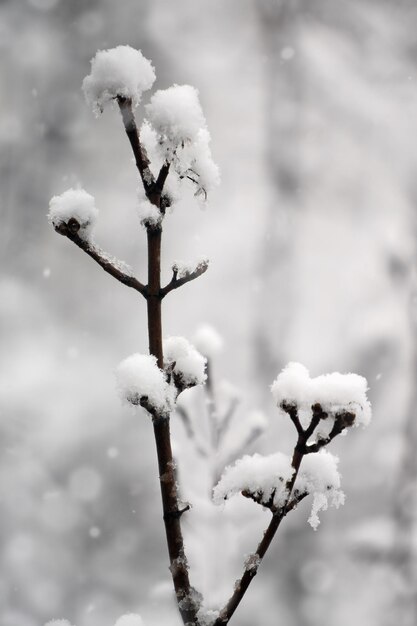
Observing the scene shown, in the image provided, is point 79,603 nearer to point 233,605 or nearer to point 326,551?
point 326,551

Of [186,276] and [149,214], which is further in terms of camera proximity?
[186,276]

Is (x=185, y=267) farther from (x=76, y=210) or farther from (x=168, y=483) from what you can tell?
(x=168, y=483)

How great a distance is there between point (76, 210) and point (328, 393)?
60 centimetres

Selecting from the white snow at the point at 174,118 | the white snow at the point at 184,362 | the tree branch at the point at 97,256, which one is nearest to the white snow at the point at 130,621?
the white snow at the point at 184,362

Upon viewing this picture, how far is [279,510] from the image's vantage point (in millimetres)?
1048

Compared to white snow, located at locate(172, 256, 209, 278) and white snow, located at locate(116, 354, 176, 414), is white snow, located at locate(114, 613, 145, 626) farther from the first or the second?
white snow, located at locate(172, 256, 209, 278)

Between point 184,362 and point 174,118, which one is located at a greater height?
point 174,118

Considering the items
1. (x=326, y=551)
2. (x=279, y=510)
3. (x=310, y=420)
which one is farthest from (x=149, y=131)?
(x=326, y=551)

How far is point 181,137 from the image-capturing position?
40.4 inches

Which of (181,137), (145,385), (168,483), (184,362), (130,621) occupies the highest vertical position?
Result: (181,137)

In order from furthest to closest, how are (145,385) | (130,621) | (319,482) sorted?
(130,621) → (319,482) → (145,385)

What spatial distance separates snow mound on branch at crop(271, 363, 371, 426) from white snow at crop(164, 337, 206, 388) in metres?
0.16

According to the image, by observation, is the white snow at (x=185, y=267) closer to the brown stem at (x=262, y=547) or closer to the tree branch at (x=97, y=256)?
the tree branch at (x=97, y=256)

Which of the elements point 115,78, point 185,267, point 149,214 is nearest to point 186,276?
point 185,267
